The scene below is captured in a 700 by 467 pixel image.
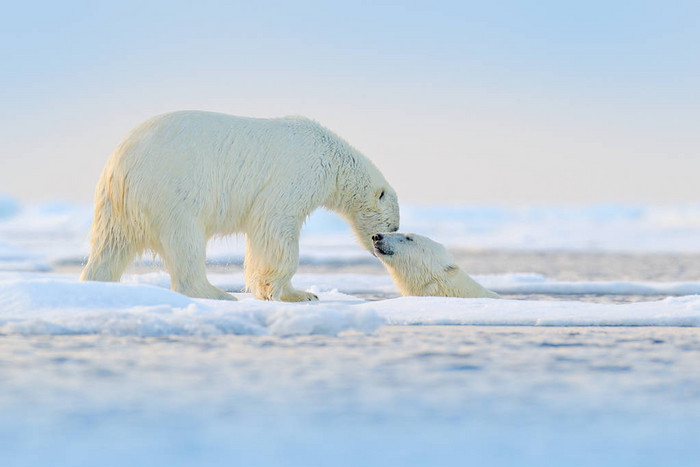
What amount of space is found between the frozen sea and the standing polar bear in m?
0.73

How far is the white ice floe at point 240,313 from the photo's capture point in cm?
383

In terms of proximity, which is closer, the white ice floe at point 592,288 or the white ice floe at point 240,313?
the white ice floe at point 240,313

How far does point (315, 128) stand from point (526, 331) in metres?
2.42

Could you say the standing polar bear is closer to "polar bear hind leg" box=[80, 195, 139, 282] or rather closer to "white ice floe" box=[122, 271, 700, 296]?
"polar bear hind leg" box=[80, 195, 139, 282]

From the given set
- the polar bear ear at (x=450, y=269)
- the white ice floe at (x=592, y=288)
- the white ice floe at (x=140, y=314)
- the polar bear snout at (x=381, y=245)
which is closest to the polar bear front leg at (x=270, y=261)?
the polar bear snout at (x=381, y=245)

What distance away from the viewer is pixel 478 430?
2293 mm

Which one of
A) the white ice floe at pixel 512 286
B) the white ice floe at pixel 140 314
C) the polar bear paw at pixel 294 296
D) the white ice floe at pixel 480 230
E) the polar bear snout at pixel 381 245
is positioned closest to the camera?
the white ice floe at pixel 140 314

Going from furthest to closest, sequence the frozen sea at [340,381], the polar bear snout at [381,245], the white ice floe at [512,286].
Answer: the white ice floe at [512,286], the polar bear snout at [381,245], the frozen sea at [340,381]

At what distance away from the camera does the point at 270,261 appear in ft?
17.9

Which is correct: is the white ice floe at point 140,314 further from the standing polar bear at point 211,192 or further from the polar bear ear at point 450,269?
the polar bear ear at point 450,269

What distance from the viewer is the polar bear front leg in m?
5.43

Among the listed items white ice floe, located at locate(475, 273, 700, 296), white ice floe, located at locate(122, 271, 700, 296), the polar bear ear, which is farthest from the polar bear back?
white ice floe, located at locate(475, 273, 700, 296)

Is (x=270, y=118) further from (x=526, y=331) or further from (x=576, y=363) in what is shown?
(x=576, y=363)

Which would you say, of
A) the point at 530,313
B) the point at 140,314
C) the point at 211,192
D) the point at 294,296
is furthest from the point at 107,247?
the point at 530,313
